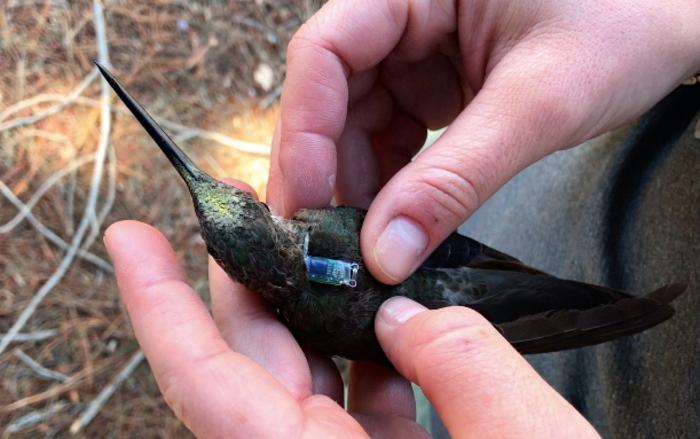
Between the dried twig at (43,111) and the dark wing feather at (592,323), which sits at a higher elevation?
the dark wing feather at (592,323)

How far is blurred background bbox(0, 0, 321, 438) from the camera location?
9.94 ft

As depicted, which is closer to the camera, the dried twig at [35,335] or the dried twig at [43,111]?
the dried twig at [35,335]

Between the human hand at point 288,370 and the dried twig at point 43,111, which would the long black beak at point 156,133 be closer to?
the human hand at point 288,370

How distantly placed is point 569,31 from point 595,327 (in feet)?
2.41

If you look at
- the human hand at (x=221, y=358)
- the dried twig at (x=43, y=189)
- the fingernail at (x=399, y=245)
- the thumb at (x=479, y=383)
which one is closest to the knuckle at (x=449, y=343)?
the thumb at (x=479, y=383)

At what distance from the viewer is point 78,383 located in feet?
9.90

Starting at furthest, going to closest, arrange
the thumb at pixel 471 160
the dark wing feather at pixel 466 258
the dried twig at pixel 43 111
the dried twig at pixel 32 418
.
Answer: the dried twig at pixel 43 111 < the dried twig at pixel 32 418 < the dark wing feather at pixel 466 258 < the thumb at pixel 471 160

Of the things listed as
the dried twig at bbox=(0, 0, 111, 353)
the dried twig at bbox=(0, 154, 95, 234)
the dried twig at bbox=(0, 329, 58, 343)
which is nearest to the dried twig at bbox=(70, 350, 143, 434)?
the dried twig at bbox=(0, 329, 58, 343)

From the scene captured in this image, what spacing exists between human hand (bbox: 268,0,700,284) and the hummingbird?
0.12 meters

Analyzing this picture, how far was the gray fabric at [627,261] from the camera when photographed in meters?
1.79

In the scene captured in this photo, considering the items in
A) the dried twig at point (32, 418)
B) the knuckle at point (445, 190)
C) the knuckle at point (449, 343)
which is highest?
the knuckle at point (445, 190)

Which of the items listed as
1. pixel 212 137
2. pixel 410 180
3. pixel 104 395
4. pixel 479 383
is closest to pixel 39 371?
pixel 104 395

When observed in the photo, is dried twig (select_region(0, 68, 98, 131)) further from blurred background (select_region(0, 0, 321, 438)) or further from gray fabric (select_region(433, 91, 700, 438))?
gray fabric (select_region(433, 91, 700, 438))

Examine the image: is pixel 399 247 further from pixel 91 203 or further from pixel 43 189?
pixel 43 189
